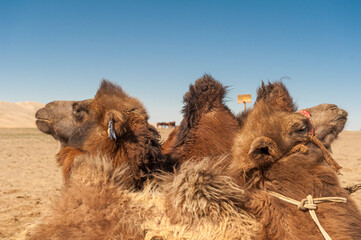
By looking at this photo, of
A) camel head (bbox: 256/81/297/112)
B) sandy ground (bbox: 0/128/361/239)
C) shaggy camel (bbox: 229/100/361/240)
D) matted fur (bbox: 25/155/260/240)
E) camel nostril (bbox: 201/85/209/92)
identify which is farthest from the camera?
sandy ground (bbox: 0/128/361/239)

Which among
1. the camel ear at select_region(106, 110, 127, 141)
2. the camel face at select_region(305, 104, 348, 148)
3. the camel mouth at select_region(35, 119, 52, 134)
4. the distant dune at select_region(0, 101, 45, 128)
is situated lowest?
the camel mouth at select_region(35, 119, 52, 134)

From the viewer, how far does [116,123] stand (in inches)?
128

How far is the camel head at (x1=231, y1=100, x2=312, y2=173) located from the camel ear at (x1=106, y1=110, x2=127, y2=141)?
1.36m

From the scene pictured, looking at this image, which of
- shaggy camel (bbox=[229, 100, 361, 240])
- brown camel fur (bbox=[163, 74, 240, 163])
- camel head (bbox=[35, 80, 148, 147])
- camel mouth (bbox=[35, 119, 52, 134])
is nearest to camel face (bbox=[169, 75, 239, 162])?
brown camel fur (bbox=[163, 74, 240, 163])

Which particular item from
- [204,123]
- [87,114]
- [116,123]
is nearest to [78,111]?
[87,114]

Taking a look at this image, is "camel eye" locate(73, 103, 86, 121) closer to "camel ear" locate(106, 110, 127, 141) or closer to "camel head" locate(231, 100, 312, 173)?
"camel ear" locate(106, 110, 127, 141)

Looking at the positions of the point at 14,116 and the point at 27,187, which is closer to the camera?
the point at 27,187

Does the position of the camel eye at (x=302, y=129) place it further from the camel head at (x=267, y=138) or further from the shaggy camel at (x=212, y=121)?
the shaggy camel at (x=212, y=121)

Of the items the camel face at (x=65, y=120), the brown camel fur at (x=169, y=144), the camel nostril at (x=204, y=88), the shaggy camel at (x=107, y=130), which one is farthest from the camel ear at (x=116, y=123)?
the camel nostril at (x=204, y=88)

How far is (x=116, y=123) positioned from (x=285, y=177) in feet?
5.95

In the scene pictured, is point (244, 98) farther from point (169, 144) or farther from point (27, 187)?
point (27, 187)

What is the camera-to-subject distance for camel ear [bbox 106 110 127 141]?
3203mm

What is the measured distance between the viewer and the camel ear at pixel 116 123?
3203mm

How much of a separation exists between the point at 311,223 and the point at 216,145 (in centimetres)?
161
